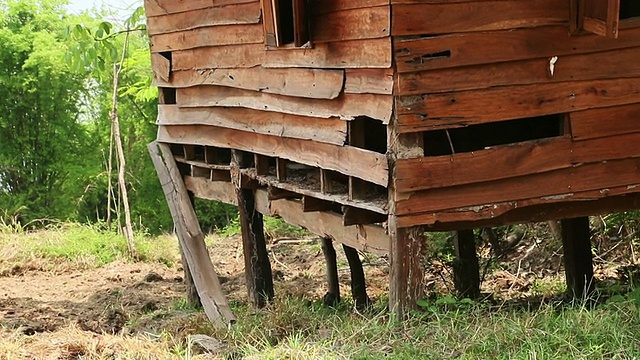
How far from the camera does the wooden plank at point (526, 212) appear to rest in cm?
661

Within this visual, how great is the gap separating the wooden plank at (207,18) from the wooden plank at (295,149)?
1.16 m

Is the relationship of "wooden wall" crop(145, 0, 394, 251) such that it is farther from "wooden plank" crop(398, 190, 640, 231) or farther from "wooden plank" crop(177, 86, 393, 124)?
"wooden plank" crop(398, 190, 640, 231)

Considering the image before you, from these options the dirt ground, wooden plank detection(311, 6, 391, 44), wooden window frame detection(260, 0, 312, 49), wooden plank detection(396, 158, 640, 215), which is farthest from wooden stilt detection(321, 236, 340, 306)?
wooden plank detection(396, 158, 640, 215)

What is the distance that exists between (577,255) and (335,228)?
9.88 feet

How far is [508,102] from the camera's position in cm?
652

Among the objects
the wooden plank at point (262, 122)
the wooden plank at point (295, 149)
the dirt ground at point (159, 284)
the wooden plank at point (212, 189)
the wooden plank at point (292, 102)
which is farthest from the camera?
the dirt ground at point (159, 284)

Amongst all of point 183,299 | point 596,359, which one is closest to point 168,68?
point 183,299

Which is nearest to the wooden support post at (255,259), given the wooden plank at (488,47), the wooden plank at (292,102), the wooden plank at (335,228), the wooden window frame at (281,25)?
the wooden plank at (335,228)

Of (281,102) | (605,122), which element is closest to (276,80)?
(281,102)

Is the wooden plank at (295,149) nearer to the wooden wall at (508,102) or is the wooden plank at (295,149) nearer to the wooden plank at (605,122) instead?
the wooden wall at (508,102)

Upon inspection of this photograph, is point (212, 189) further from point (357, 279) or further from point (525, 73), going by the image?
point (525, 73)

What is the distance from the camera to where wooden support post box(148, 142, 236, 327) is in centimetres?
1024

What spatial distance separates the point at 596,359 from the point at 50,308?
27.6ft

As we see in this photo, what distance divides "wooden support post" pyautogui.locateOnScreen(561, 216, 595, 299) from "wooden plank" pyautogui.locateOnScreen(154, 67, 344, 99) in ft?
11.4
